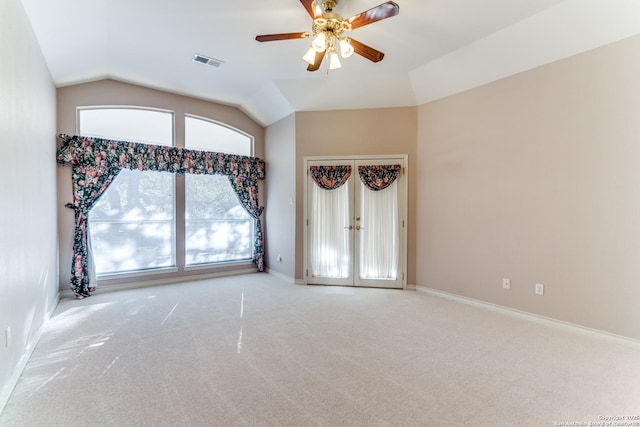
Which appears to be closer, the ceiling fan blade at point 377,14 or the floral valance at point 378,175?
the ceiling fan blade at point 377,14

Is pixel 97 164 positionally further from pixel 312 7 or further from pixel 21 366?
pixel 312 7

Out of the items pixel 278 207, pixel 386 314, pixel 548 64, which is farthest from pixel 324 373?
pixel 548 64

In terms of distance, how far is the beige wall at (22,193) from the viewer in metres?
1.98

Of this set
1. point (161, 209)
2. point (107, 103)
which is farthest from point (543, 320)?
point (107, 103)

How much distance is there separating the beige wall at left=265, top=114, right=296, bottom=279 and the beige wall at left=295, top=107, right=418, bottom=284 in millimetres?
129

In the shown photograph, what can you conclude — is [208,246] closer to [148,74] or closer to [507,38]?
[148,74]

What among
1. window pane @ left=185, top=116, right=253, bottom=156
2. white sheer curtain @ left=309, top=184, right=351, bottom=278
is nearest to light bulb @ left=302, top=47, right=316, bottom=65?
white sheer curtain @ left=309, top=184, right=351, bottom=278

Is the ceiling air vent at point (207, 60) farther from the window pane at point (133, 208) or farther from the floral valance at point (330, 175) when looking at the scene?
the floral valance at point (330, 175)

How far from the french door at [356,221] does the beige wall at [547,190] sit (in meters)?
0.50

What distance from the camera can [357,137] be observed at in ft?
15.6

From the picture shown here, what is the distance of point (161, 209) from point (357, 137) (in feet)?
11.2

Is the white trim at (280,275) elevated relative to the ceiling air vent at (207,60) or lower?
lower

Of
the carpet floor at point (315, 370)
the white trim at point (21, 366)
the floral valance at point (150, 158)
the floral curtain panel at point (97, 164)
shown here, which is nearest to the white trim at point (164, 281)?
the floral curtain panel at point (97, 164)

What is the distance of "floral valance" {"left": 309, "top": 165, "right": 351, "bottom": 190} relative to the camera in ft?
15.4
